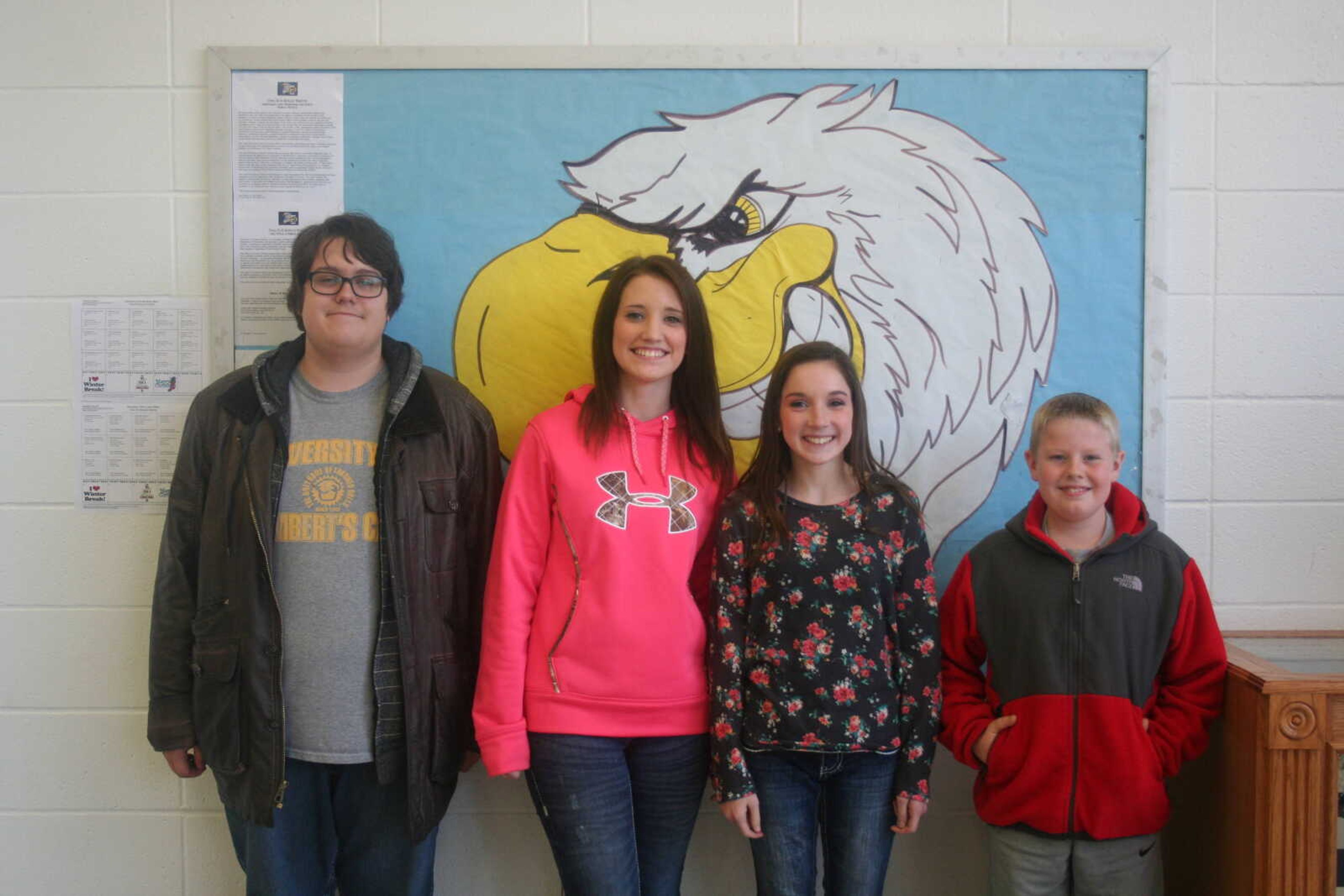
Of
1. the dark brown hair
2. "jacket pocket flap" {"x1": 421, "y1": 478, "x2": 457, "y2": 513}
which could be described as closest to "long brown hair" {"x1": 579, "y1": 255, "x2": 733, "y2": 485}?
"jacket pocket flap" {"x1": 421, "y1": 478, "x2": 457, "y2": 513}

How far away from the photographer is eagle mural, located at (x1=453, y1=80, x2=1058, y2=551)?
72.1 inches

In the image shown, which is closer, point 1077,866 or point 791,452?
point 1077,866

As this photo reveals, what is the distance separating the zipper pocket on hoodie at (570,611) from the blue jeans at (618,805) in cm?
11

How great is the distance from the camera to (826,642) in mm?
1426

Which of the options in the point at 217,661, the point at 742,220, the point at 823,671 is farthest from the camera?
the point at 742,220

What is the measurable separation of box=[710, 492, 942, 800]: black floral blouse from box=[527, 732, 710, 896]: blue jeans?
0.09 m

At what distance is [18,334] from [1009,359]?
2.25 m

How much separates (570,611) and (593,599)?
0.05 metres

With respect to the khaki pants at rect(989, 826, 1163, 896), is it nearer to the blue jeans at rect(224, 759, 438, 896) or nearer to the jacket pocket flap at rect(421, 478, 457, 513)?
Answer: the blue jeans at rect(224, 759, 438, 896)

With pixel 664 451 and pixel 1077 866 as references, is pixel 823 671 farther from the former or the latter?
pixel 1077 866

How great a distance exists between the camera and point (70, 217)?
1.86 m

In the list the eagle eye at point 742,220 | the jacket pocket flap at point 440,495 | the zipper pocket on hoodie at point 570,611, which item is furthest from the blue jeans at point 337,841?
the eagle eye at point 742,220

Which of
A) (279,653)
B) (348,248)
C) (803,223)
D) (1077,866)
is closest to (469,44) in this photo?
(348,248)

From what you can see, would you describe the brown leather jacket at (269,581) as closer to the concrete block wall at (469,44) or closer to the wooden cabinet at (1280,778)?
the concrete block wall at (469,44)
